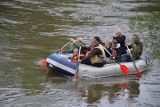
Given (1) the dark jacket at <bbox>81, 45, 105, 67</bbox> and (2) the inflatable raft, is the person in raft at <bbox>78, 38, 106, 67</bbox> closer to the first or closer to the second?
(1) the dark jacket at <bbox>81, 45, 105, 67</bbox>

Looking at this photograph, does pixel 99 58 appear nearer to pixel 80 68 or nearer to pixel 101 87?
pixel 80 68

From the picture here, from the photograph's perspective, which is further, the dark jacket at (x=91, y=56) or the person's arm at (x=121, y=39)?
the person's arm at (x=121, y=39)

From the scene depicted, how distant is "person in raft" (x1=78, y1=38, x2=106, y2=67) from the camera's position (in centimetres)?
1245

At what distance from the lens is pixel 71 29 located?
20.9m

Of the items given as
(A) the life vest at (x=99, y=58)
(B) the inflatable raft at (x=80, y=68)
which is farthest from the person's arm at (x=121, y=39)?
(A) the life vest at (x=99, y=58)

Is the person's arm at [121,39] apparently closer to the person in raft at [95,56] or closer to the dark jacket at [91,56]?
the person in raft at [95,56]

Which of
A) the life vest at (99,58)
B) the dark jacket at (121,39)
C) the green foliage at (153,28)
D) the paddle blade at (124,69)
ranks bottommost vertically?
the paddle blade at (124,69)

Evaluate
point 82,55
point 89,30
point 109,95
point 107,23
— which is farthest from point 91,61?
point 107,23

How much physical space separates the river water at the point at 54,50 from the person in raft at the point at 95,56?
57cm

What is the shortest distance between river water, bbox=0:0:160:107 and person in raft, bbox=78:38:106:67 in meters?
0.57

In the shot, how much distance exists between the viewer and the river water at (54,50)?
10.8 metres

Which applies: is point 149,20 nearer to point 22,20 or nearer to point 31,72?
point 31,72

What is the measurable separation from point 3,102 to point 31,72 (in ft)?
10.1

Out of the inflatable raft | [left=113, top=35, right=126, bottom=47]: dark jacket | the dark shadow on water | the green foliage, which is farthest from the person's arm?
the green foliage
